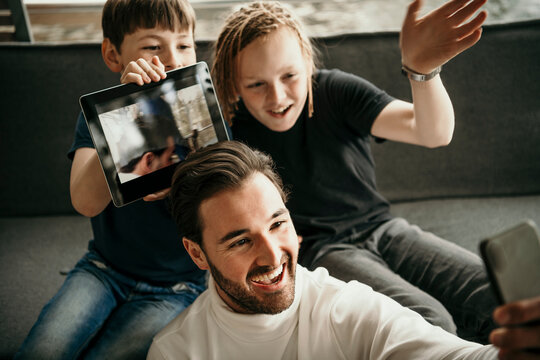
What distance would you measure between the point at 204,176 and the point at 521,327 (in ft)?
2.00

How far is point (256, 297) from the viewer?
0.92m

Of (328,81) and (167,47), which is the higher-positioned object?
(167,47)

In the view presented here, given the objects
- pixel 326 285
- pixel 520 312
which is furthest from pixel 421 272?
pixel 520 312

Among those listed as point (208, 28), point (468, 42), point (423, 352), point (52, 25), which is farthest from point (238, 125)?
point (52, 25)

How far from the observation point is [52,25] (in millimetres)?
2863

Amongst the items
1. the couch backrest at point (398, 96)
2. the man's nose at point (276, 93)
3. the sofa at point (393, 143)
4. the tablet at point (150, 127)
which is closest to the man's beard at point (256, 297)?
the tablet at point (150, 127)

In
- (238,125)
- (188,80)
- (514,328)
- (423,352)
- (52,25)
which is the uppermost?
(52,25)

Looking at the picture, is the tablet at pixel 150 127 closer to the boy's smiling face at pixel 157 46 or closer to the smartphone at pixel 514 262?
the boy's smiling face at pixel 157 46

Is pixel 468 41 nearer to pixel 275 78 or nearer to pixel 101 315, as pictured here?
pixel 275 78

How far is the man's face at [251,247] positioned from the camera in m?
0.90

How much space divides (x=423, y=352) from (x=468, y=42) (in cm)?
61

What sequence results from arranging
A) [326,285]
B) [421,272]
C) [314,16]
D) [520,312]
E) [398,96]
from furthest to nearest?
[314,16] → [398,96] → [421,272] → [326,285] → [520,312]

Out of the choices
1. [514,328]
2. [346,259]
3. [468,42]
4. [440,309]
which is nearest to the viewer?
[514,328]

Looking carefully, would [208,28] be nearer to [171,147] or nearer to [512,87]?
[512,87]
